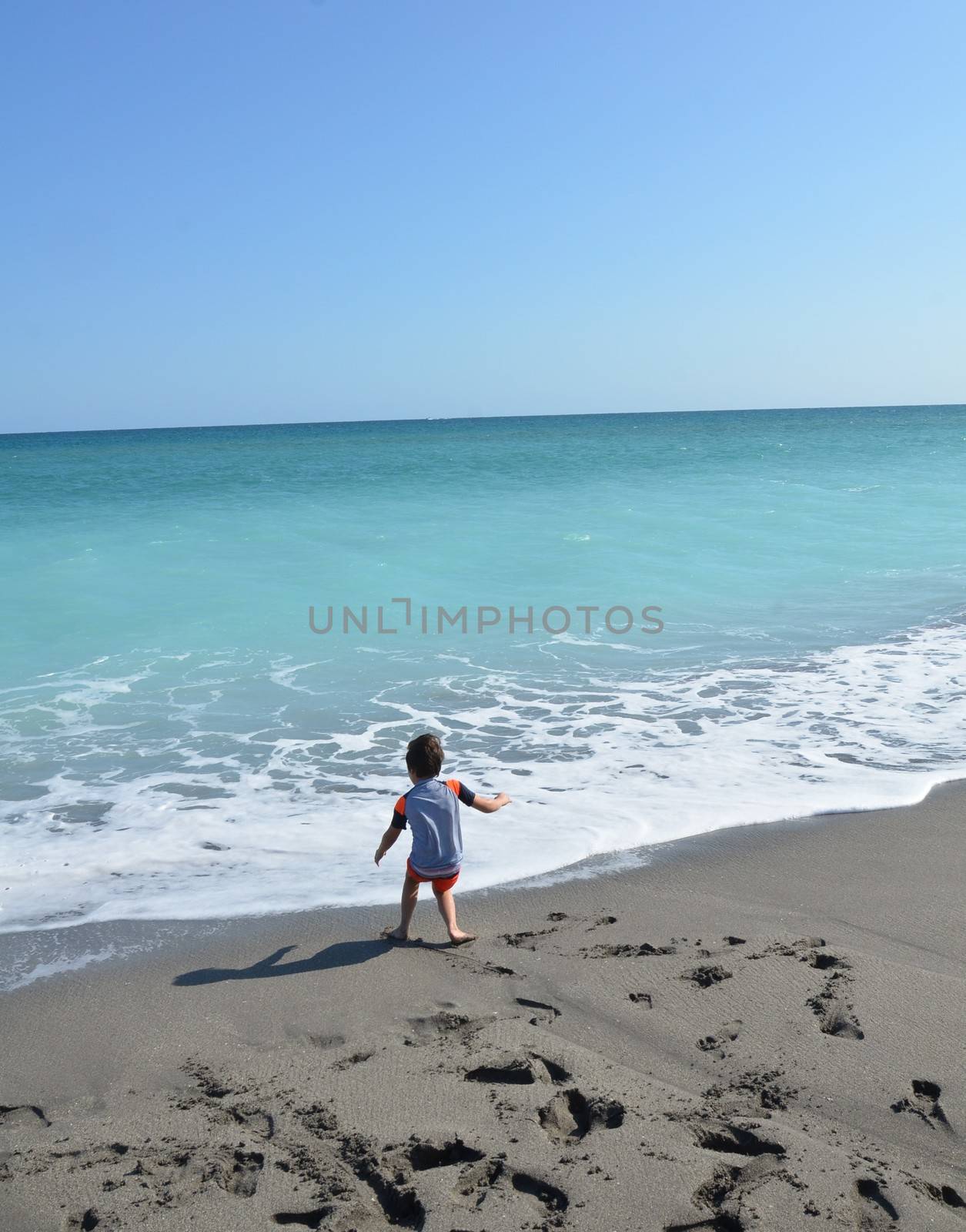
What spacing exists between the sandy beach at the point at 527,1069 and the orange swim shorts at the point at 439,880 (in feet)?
0.71

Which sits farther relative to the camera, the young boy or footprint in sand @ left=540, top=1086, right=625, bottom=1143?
the young boy

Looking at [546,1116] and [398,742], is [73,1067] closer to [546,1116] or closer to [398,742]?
[546,1116]

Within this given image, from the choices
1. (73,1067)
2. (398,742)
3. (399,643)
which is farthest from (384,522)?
(73,1067)

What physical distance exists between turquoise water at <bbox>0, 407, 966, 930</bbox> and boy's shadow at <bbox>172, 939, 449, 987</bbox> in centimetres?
47

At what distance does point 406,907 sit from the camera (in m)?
4.19

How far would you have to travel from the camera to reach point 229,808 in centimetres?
587

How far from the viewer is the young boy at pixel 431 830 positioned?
4.21m

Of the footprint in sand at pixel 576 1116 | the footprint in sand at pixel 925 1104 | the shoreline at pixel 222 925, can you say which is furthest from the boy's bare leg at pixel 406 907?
the footprint in sand at pixel 925 1104

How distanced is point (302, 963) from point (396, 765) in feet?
8.79

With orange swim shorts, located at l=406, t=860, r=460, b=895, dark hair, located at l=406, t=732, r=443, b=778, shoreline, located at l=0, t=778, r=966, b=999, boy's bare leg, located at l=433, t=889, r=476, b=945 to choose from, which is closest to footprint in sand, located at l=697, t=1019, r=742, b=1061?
boy's bare leg, located at l=433, t=889, r=476, b=945

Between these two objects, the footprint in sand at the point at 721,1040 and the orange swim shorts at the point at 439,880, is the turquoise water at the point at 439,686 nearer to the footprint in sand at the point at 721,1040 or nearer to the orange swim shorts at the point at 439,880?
the orange swim shorts at the point at 439,880

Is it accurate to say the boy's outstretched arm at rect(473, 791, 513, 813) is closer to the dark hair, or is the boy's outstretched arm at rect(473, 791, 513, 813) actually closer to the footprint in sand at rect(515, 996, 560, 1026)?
the dark hair

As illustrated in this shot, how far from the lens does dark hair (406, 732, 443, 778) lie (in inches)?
168

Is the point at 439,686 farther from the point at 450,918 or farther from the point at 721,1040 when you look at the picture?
the point at 721,1040
